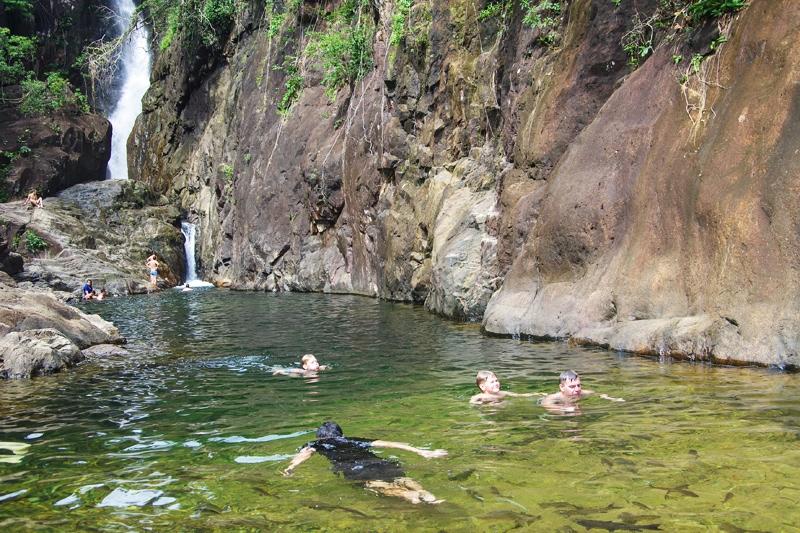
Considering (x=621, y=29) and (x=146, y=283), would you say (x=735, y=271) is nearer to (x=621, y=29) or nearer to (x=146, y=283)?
(x=621, y=29)

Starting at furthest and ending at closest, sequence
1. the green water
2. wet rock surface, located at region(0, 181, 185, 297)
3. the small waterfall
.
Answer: the small waterfall
wet rock surface, located at region(0, 181, 185, 297)
the green water

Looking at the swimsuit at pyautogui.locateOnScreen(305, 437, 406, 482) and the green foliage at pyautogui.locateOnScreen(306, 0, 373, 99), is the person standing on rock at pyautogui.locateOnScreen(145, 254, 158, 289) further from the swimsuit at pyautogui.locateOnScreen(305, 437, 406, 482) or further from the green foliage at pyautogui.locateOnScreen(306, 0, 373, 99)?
the swimsuit at pyautogui.locateOnScreen(305, 437, 406, 482)

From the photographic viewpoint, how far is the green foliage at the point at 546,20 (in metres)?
18.2

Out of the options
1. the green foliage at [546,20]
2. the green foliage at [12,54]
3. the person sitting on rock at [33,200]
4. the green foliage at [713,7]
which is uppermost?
the green foliage at [12,54]

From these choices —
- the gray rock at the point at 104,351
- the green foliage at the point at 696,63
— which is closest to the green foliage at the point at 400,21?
the green foliage at the point at 696,63

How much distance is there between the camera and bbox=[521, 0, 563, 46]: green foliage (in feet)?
59.7

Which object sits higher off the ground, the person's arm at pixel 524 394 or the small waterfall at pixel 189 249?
the small waterfall at pixel 189 249

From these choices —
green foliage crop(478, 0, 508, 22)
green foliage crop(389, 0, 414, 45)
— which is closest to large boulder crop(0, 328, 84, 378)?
green foliage crop(478, 0, 508, 22)

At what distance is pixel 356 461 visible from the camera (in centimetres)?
627

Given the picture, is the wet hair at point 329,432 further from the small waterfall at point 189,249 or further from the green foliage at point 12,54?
the green foliage at point 12,54

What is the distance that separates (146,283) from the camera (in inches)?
1325

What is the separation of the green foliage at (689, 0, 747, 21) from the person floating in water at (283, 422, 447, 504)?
9.49 m

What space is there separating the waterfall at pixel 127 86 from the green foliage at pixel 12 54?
764cm

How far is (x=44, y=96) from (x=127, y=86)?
1236 centimetres
